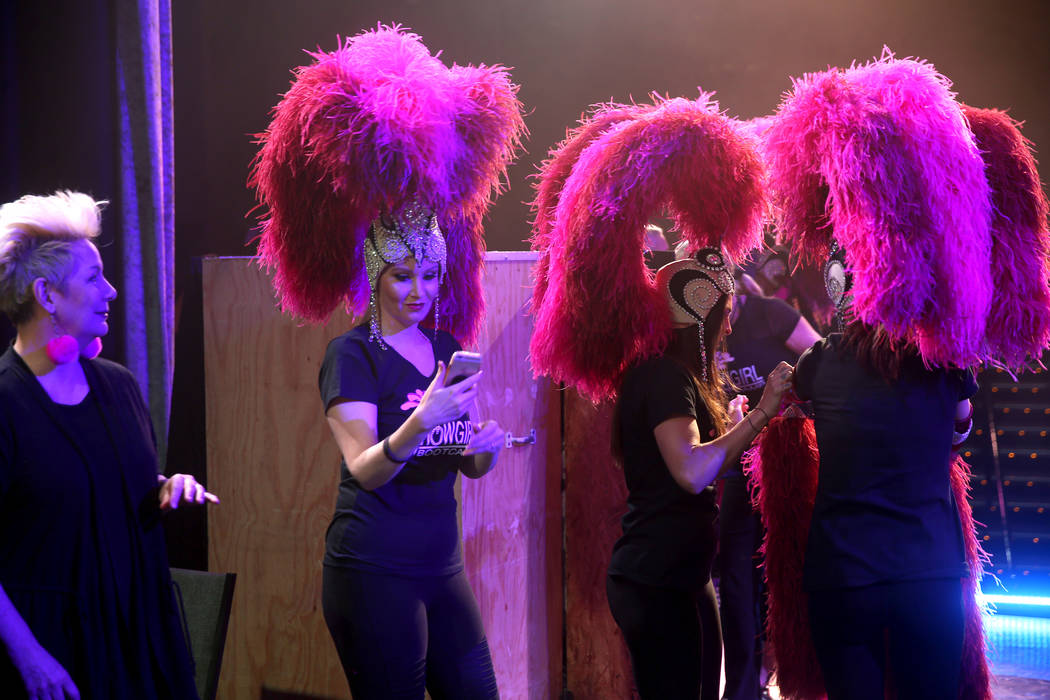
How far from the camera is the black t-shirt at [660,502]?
209cm

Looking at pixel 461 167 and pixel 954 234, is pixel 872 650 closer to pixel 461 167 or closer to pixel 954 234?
pixel 954 234

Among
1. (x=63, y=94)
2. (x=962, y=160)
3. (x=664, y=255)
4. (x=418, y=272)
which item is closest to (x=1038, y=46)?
(x=664, y=255)

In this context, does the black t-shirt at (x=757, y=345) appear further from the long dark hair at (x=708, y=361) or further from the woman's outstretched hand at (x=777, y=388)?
the woman's outstretched hand at (x=777, y=388)

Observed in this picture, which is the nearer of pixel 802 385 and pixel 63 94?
pixel 802 385

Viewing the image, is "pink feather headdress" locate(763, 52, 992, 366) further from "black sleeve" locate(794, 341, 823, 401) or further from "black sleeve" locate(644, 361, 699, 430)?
"black sleeve" locate(644, 361, 699, 430)

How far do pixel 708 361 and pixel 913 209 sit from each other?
0.64 m

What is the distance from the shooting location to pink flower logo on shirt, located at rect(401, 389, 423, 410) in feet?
6.66

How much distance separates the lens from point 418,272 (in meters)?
2.08

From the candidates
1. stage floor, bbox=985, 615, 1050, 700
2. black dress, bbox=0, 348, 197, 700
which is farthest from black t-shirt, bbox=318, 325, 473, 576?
stage floor, bbox=985, 615, 1050, 700

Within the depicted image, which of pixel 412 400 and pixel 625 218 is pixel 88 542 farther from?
pixel 625 218

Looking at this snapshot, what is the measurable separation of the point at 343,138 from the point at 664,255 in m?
1.57

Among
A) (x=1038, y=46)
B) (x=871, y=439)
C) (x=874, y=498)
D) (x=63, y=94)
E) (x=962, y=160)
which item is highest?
(x=1038, y=46)

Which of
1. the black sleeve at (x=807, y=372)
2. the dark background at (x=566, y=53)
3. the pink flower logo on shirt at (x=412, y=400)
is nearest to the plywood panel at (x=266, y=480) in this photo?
the dark background at (x=566, y=53)

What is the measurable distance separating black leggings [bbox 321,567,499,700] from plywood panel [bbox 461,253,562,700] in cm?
76
